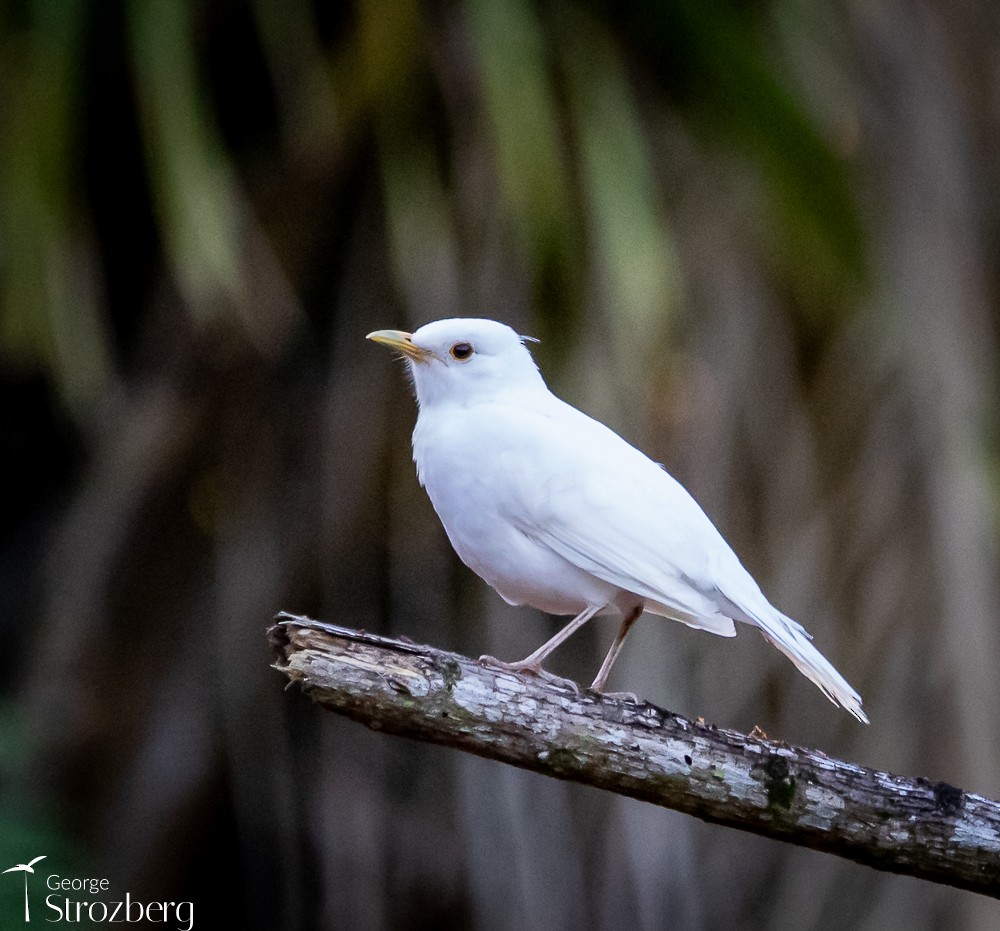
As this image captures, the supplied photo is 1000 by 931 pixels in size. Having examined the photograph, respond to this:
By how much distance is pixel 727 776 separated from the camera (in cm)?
278

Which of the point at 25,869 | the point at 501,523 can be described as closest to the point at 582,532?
the point at 501,523

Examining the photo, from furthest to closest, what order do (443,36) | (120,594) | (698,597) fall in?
(120,594), (443,36), (698,597)

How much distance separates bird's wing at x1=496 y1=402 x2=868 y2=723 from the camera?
331 cm

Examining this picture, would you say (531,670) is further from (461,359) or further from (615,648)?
(461,359)

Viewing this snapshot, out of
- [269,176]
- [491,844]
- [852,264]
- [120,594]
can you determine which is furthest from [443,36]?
[491,844]

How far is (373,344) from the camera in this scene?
610 cm

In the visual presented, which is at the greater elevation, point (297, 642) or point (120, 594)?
point (297, 642)

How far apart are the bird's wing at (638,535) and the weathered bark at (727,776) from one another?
17.1 inches

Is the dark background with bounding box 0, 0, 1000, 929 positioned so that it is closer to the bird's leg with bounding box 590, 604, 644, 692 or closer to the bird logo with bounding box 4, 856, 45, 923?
the bird logo with bounding box 4, 856, 45, 923

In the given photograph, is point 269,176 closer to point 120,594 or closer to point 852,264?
point 120,594

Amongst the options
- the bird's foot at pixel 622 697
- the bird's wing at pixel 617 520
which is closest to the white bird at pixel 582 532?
the bird's wing at pixel 617 520

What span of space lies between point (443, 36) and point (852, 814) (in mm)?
4038

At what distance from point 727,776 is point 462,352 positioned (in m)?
1.55

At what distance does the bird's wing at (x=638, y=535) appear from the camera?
3.31 m
